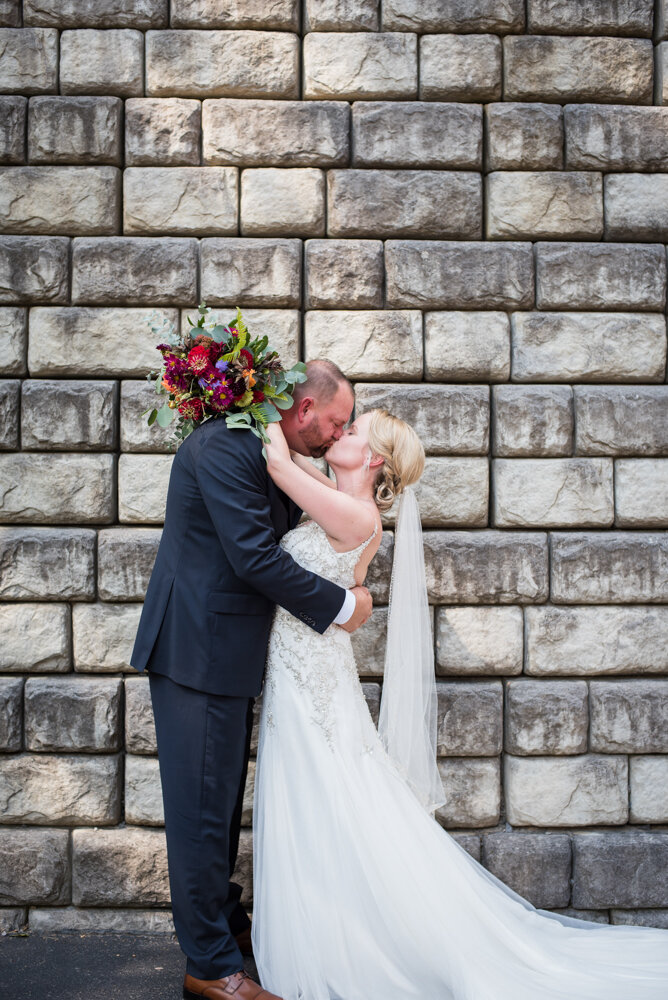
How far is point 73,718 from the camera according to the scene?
3742 millimetres

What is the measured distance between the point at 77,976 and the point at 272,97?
149 inches

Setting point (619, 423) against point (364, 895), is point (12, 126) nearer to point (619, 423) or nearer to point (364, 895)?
point (619, 423)

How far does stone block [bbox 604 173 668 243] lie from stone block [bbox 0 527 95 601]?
9.12 feet

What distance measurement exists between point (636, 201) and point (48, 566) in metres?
3.13

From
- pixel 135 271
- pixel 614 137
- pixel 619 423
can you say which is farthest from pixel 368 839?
pixel 614 137

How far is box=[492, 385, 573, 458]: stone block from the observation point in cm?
385

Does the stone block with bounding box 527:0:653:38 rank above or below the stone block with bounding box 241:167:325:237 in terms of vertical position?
above

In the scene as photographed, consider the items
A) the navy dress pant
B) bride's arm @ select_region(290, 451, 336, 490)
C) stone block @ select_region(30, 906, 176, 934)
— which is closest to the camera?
the navy dress pant

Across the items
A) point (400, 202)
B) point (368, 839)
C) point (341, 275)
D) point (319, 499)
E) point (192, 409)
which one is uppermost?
point (400, 202)

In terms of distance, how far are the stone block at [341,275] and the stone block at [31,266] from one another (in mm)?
1107

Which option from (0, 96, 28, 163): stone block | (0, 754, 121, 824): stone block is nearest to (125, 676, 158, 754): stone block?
(0, 754, 121, 824): stone block

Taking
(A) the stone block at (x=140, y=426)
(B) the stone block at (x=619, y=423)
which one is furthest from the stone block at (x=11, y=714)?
(B) the stone block at (x=619, y=423)

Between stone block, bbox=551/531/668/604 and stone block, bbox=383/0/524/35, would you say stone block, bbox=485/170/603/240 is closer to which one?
stone block, bbox=383/0/524/35

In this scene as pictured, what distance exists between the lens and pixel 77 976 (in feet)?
10.9
